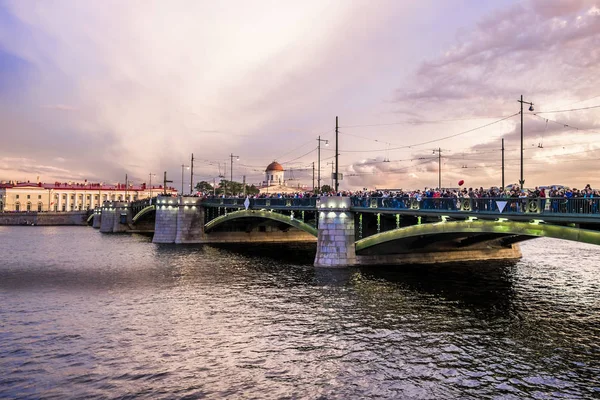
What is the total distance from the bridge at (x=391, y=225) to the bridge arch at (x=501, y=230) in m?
0.04

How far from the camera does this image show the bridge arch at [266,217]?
39.1 m

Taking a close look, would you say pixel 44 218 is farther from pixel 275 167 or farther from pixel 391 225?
pixel 391 225

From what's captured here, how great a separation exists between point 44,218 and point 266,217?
96.5 metres

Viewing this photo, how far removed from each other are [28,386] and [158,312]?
349 inches

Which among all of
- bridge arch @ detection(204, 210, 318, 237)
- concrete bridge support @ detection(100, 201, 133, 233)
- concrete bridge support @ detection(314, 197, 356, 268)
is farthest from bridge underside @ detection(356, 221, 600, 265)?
concrete bridge support @ detection(100, 201, 133, 233)

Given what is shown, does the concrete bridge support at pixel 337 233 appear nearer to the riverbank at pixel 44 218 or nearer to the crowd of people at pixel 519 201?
the crowd of people at pixel 519 201

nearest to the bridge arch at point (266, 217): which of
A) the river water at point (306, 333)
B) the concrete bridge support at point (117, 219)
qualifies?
the river water at point (306, 333)

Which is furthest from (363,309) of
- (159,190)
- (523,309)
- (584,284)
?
(159,190)

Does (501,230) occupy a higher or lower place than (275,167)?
lower

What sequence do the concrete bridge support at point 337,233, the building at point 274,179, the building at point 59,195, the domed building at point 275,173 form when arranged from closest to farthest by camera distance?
the concrete bridge support at point 337,233, the building at point 59,195, the building at point 274,179, the domed building at point 275,173

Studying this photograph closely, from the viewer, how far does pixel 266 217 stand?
45.8 metres

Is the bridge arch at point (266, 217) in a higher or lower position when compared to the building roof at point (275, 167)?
lower

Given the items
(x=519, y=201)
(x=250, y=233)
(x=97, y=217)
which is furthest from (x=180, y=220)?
(x=97, y=217)

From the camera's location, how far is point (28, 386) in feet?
43.8
